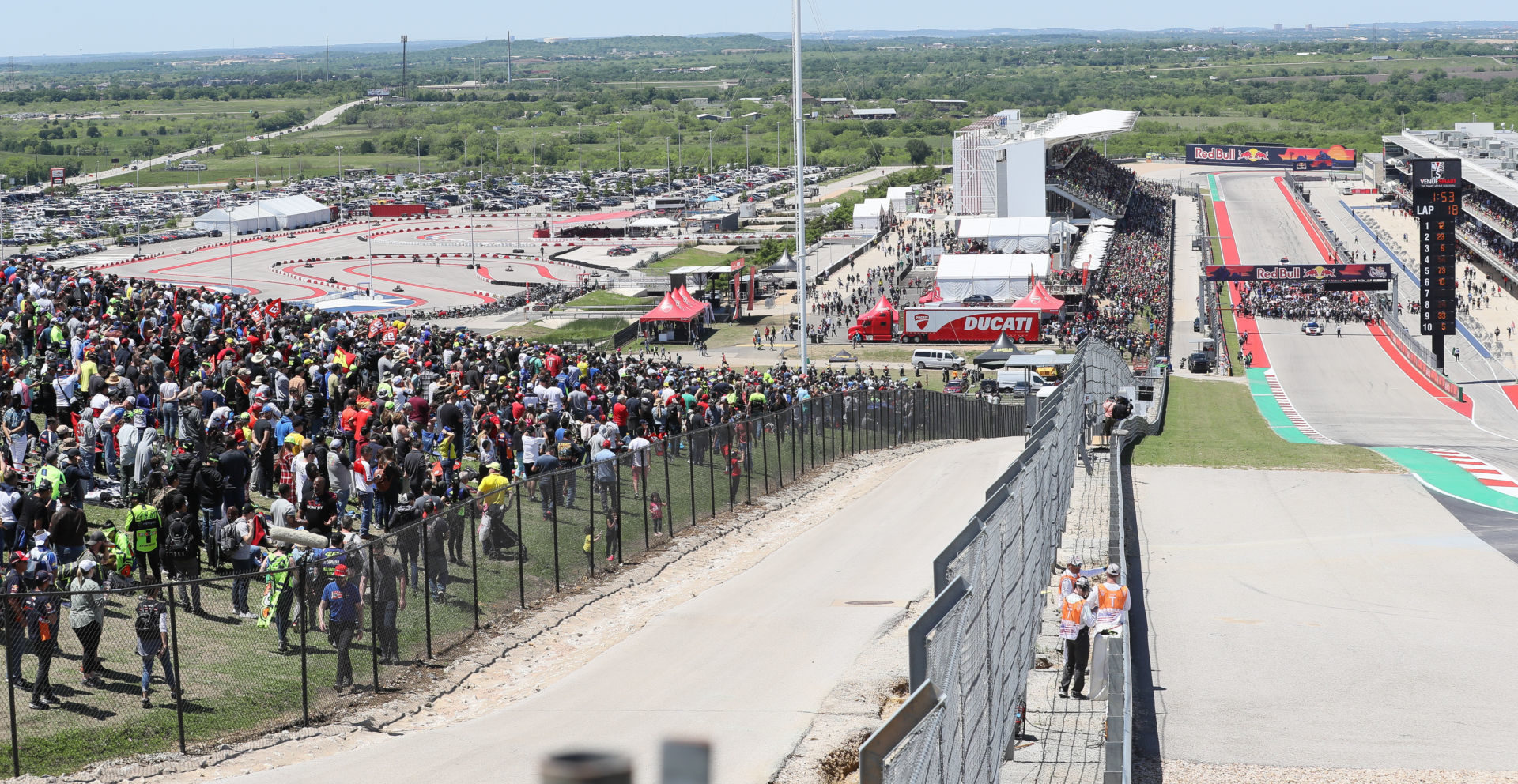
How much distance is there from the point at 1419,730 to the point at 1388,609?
545cm

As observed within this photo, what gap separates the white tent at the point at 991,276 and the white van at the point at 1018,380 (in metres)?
17.5

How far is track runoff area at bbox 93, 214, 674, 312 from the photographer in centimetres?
8562

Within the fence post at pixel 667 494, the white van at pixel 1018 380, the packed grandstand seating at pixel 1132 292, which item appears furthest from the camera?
the packed grandstand seating at pixel 1132 292

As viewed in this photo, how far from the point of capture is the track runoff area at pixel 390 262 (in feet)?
281

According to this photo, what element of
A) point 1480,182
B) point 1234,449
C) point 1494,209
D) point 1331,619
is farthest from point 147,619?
point 1480,182

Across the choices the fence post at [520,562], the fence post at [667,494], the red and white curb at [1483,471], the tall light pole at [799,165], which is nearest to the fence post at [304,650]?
the fence post at [520,562]

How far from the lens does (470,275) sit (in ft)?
307

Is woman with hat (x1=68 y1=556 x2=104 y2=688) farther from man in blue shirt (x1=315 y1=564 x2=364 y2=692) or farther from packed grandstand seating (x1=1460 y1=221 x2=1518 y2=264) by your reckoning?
packed grandstand seating (x1=1460 y1=221 x2=1518 y2=264)

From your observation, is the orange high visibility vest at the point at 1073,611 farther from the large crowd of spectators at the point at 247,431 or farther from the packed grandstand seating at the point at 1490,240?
the packed grandstand seating at the point at 1490,240

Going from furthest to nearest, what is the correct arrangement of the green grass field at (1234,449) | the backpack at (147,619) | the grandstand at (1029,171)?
the grandstand at (1029,171), the green grass field at (1234,449), the backpack at (147,619)

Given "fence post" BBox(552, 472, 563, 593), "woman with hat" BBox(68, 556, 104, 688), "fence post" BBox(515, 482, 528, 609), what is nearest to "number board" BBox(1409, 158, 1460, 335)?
"fence post" BBox(552, 472, 563, 593)

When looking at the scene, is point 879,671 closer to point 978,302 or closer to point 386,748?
point 386,748

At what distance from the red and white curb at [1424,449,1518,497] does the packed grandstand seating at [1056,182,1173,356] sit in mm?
26399

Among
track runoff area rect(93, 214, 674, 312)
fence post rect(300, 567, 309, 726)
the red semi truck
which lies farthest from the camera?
track runoff area rect(93, 214, 674, 312)
